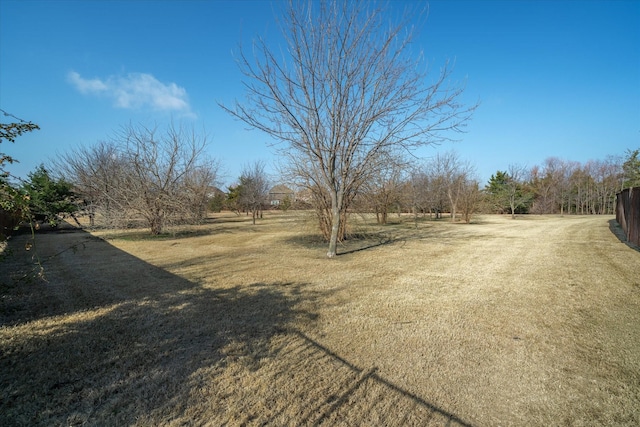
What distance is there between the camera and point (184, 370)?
2.56m

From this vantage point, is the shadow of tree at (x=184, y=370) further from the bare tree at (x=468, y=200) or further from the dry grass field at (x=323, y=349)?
the bare tree at (x=468, y=200)

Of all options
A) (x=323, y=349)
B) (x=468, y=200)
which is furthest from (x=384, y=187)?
(x=323, y=349)

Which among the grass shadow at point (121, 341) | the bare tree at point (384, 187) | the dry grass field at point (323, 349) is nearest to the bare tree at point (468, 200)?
the bare tree at point (384, 187)

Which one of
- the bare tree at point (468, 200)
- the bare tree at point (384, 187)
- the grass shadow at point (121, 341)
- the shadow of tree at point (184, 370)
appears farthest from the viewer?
the bare tree at point (468, 200)

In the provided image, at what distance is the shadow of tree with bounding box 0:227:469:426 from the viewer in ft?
6.64

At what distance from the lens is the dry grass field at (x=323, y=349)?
6.81ft

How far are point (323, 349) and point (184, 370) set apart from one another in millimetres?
1297

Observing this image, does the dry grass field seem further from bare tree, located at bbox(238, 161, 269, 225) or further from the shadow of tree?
bare tree, located at bbox(238, 161, 269, 225)

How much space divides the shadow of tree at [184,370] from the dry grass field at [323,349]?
15 millimetres

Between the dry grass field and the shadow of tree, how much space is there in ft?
0.05

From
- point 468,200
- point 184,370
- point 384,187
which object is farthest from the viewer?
point 468,200

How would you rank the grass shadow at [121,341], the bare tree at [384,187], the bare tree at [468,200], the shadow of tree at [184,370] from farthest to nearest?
the bare tree at [468,200]
the bare tree at [384,187]
the grass shadow at [121,341]
the shadow of tree at [184,370]

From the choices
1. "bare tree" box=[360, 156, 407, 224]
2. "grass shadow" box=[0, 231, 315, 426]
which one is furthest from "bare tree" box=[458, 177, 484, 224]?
"grass shadow" box=[0, 231, 315, 426]

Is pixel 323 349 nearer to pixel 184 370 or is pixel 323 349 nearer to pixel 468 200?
pixel 184 370
